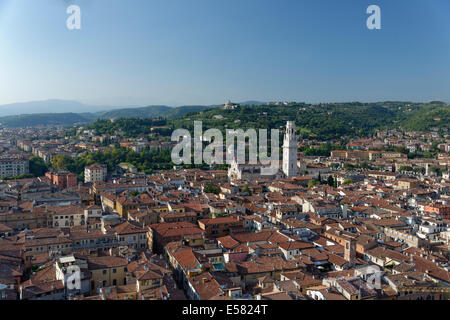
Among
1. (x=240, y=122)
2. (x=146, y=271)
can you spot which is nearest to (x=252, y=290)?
(x=146, y=271)

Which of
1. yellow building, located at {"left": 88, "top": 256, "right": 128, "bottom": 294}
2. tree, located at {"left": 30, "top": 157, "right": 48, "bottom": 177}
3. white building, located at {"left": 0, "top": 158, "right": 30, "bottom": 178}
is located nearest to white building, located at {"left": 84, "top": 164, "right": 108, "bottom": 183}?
tree, located at {"left": 30, "top": 157, "right": 48, "bottom": 177}

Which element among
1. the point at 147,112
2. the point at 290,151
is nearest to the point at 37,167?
the point at 290,151

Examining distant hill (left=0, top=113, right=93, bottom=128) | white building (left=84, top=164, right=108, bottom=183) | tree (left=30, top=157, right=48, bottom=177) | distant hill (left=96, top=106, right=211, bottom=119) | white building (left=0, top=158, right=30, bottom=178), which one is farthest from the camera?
distant hill (left=96, top=106, right=211, bottom=119)

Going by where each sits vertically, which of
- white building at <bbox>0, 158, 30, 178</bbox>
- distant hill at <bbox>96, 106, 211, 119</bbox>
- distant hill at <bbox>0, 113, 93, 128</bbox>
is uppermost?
distant hill at <bbox>96, 106, 211, 119</bbox>

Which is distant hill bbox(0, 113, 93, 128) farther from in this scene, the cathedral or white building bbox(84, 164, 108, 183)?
the cathedral

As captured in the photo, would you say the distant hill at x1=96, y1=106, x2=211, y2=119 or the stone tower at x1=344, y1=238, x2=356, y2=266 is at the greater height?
the distant hill at x1=96, y1=106, x2=211, y2=119

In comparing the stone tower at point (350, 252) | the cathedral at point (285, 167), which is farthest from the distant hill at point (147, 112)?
the stone tower at point (350, 252)
